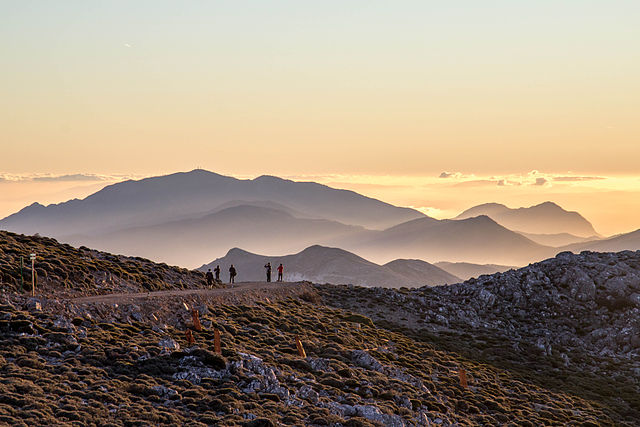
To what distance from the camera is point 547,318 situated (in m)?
83.7

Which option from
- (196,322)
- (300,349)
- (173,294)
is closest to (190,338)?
(196,322)

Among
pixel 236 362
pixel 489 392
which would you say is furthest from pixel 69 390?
pixel 489 392

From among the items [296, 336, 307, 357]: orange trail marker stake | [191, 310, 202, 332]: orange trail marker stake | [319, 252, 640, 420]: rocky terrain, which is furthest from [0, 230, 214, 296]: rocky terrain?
[319, 252, 640, 420]: rocky terrain

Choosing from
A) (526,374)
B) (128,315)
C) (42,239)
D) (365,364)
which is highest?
(42,239)

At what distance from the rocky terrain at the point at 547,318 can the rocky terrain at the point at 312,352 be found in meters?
0.25

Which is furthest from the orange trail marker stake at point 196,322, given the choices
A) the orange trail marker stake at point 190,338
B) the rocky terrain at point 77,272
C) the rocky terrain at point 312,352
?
the rocky terrain at point 77,272

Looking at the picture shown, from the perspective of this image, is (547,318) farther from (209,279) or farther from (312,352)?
(312,352)

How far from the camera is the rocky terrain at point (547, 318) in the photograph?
66663 millimetres

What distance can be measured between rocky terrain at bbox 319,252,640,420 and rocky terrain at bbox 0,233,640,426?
0.81ft

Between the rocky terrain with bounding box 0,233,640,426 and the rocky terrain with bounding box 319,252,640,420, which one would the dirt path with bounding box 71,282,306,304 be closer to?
the rocky terrain with bounding box 0,233,640,426

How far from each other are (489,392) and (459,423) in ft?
38.6

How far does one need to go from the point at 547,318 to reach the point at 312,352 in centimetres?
4689

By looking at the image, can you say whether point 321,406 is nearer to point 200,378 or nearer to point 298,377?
point 298,377

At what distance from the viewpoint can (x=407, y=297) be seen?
8569cm
